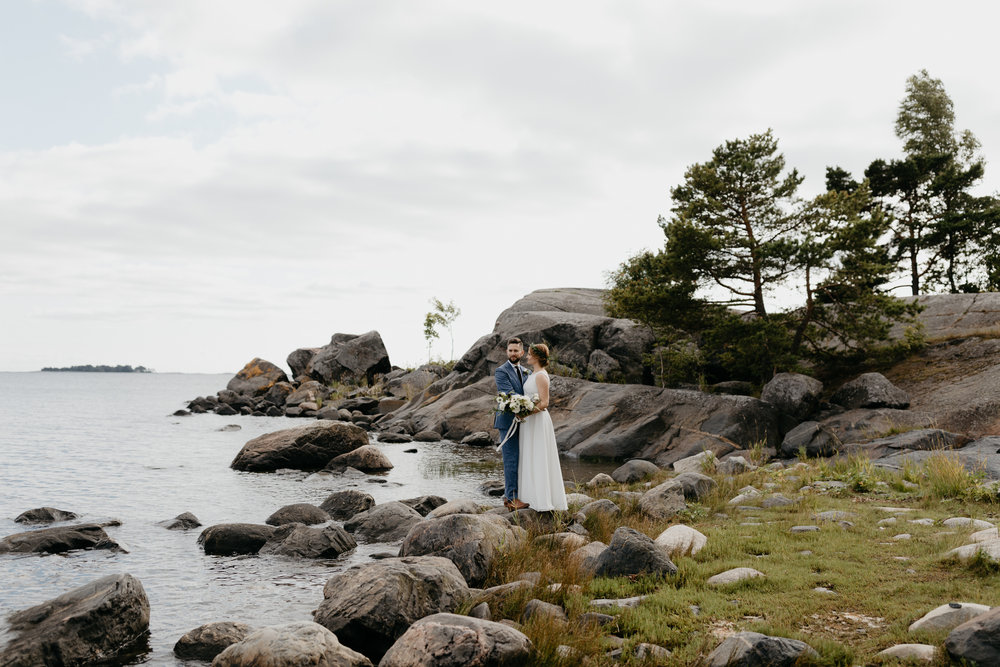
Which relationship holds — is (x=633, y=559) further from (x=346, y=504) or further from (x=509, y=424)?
(x=346, y=504)

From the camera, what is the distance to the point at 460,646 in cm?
561

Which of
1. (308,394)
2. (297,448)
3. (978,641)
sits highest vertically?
(308,394)

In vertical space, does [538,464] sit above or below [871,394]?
below

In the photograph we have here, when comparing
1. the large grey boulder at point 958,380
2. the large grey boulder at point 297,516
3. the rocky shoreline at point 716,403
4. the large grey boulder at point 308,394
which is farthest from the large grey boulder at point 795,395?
the large grey boulder at point 308,394

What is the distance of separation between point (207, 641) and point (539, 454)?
546 centimetres

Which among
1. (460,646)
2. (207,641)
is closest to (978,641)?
(460,646)

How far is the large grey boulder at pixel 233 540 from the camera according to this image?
12.0m

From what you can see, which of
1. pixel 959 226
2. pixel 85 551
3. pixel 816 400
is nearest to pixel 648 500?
pixel 85 551

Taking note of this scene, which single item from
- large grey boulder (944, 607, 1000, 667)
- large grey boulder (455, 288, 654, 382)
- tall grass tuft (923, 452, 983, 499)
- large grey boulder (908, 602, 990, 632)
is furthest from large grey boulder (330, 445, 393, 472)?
large grey boulder (944, 607, 1000, 667)

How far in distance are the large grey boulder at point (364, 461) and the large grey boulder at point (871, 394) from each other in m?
15.7

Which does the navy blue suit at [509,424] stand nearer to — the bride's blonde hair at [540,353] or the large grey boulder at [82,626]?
the bride's blonde hair at [540,353]

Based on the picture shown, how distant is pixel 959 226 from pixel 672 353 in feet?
70.5

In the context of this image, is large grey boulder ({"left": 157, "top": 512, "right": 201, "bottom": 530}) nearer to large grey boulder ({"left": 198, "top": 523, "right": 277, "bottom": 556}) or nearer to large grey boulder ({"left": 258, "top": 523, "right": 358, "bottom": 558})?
large grey boulder ({"left": 198, "top": 523, "right": 277, "bottom": 556})

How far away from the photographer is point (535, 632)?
239 inches
